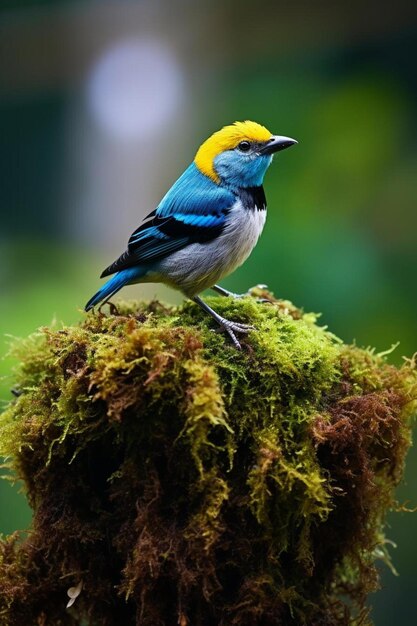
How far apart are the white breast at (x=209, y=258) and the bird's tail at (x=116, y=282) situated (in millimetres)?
112

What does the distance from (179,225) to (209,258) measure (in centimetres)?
19

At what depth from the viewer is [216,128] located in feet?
23.0

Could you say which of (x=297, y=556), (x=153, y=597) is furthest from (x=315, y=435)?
(x=153, y=597)

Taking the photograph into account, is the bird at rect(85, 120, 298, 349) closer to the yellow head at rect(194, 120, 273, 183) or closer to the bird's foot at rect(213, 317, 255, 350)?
the yellow head at rect(194, 120, 273, 183)

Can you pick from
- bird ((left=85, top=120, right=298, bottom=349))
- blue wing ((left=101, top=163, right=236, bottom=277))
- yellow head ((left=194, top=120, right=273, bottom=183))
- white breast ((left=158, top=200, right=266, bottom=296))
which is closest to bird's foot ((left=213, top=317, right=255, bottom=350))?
bird ((left=85, top=120, right=298, bottom=349))

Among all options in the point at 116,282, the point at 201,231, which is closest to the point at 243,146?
the point at 201,231

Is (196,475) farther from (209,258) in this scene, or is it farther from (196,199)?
(196,199)

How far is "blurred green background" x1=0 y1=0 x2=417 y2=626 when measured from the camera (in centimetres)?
531

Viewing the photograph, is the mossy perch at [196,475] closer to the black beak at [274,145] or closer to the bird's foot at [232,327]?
the bird's foot at [232,327]

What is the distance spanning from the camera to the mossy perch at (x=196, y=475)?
208cm

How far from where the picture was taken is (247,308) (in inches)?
106

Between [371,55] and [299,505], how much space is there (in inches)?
209

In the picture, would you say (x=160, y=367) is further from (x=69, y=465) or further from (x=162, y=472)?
(x=69, y=465)

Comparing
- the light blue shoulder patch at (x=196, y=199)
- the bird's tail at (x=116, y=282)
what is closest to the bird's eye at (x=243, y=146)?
the light blue shoulder patch at (x=196, y=199)
